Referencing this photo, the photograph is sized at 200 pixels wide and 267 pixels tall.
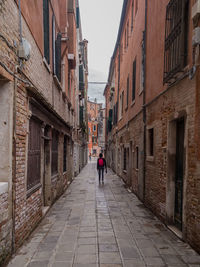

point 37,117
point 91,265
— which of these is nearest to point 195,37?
point 37,117

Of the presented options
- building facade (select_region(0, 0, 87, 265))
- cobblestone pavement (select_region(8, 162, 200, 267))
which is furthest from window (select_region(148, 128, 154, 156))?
building facade (select_region(0, 0, 87, 265))

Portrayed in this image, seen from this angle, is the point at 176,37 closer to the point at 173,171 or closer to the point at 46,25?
the point at 173,171

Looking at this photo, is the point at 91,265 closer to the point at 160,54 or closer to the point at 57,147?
the point at 160,54

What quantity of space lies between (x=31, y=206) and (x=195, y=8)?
5016 mm

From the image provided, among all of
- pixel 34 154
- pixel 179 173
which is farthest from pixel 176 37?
pixel 34 154

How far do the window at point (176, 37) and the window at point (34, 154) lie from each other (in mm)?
3277

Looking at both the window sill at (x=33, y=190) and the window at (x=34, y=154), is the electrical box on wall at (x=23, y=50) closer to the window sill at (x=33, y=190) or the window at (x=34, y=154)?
the window at (x=34, y=154)

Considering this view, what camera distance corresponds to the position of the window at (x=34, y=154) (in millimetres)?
5762

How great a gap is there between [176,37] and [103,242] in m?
4.49

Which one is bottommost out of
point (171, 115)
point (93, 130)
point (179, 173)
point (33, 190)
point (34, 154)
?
point (33, 190)

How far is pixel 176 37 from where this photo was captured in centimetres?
567

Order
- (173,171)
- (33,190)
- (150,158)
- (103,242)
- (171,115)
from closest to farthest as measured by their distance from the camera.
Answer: (103,242) < (33,190) < (171,115) < (173,171) < (150,158)

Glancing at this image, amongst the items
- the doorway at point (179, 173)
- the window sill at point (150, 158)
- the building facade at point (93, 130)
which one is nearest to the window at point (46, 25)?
the doorway at point (179, 173)

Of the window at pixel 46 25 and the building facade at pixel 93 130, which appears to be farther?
the building facade at pixel 93 130
